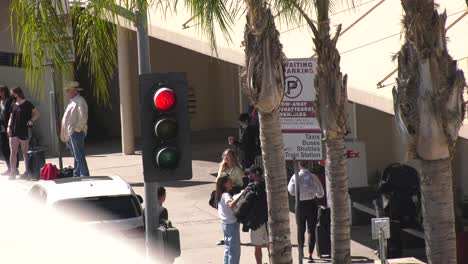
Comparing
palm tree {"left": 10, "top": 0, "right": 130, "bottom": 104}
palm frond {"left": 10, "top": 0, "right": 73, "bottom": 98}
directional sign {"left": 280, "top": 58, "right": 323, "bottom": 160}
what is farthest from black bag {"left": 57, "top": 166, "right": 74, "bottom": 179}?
palm frond {"left": 10, "top": 0, "right": 73, "bottom": 98}

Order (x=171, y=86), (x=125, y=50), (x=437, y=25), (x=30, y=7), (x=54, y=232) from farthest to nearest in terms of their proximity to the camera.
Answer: (x=125, y=50) < (x=54, y=232) < (x=171, y=86) < (x=30, y=7) < (x=437, y=25)

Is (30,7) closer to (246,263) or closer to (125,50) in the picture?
(246,263)

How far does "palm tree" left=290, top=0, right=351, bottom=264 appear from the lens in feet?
38.3

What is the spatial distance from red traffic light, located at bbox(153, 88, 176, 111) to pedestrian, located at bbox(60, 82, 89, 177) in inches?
351

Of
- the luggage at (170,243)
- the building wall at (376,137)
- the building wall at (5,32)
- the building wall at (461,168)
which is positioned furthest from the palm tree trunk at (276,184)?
the building wall at (5,32)

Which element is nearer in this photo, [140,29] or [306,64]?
[140,29]

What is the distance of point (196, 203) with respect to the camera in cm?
2014

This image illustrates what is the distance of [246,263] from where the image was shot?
50.4 feet

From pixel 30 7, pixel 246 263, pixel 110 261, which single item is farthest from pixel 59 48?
pixel 246 263

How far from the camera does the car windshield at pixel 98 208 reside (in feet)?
47.2

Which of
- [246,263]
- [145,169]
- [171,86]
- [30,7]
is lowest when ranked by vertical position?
[246,263]

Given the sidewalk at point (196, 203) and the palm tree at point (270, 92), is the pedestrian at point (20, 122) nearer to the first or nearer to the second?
the sidewalk at point (196, 203)

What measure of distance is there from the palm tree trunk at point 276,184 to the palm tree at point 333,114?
1.76 ft

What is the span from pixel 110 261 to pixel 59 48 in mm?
4956
